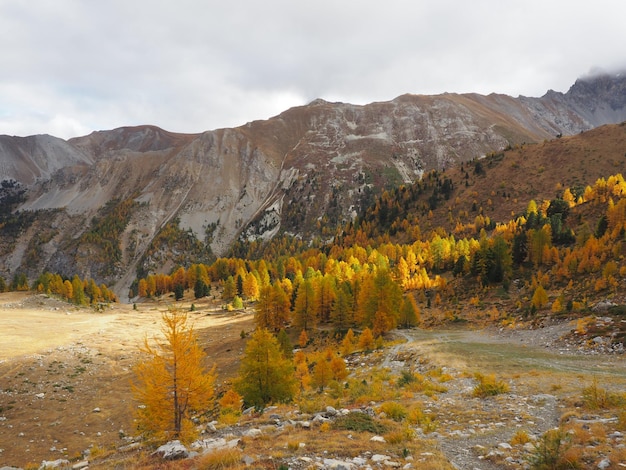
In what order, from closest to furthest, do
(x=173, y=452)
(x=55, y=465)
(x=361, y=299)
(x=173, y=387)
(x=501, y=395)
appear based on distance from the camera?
(x=173, y=452) → (x=55, y=465) → (x=501, y=395) → (x=173, y=387) → (x=361, y=299)

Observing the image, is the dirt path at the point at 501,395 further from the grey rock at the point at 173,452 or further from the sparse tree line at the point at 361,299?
the grey rock at the point at 173,452

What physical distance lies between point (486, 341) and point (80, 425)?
45903 mm

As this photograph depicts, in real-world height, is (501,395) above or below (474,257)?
below

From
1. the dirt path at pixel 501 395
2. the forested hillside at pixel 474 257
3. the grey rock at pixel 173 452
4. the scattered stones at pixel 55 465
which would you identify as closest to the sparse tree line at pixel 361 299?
the forested hillside at pixel 474 257

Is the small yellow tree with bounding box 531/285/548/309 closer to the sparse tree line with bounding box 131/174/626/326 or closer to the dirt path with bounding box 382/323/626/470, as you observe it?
the sparse tree line with bounding box 131/174/626/326

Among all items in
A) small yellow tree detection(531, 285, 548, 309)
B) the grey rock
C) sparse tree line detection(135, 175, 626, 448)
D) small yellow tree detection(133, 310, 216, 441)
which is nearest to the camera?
the grey rock

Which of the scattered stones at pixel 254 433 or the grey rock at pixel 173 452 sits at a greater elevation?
the grey rock at pixel 173 452

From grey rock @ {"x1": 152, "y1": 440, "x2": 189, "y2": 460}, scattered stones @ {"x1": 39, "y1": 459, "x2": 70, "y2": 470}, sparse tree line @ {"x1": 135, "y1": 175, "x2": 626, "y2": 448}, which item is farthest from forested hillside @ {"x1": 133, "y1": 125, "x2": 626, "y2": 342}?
scattered stones @ {"x1": 39, "y1": 459, "x2": 70, "y2": 470}

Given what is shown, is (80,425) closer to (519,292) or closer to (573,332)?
(573,332)

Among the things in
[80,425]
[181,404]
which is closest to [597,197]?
[181,404]

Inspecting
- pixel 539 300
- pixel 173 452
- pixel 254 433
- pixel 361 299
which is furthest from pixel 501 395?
pixel 539 300

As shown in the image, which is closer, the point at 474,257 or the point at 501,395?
the point at 501,395

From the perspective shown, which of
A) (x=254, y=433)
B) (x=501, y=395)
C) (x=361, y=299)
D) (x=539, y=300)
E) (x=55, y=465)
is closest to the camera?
(x=254, y=433)

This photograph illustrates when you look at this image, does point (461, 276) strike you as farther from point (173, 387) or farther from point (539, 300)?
point (173, 387)
